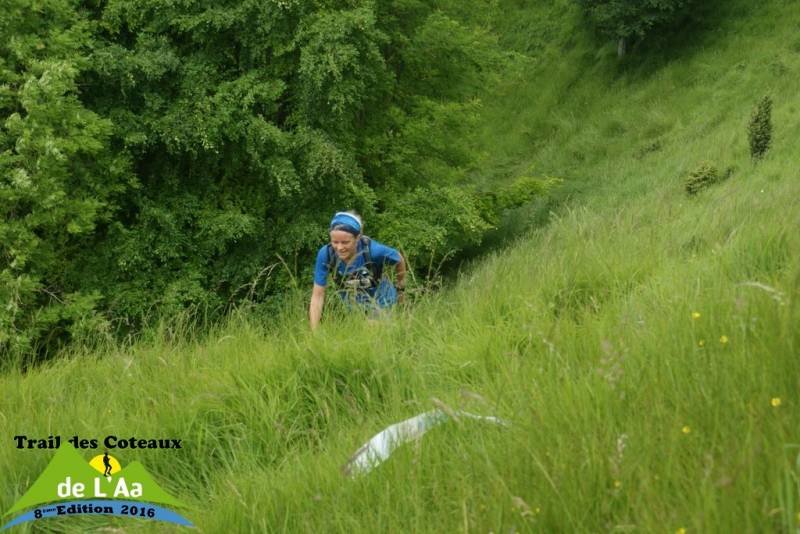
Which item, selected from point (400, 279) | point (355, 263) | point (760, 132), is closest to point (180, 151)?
point (355, 263)

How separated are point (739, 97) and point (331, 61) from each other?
43.5ft

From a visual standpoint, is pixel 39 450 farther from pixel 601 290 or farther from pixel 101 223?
pixel 101 223

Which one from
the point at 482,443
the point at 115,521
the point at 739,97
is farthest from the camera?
the point at 739,97

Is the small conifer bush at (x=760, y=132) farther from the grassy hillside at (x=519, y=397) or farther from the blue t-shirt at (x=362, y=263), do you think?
the blue t-shirt at (x=362, y=263)

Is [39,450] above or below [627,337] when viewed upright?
above

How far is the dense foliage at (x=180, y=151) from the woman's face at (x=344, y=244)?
677 cm

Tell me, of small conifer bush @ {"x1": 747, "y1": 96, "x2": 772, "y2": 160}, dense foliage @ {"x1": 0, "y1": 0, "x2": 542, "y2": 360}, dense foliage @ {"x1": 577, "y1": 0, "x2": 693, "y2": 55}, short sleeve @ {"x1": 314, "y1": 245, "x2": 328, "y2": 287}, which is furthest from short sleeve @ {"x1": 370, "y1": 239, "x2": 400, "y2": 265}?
dense foliage @ {"x1": 577, "y1": 0, "x2": 693, "y2": 55}

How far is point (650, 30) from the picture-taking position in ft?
81.3

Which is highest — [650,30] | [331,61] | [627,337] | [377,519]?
[650,30]

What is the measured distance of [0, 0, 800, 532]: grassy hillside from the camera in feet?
5.48

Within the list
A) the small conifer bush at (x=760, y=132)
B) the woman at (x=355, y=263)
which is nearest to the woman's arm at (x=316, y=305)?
the woman at (x=355, y=263)

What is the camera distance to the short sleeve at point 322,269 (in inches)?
195

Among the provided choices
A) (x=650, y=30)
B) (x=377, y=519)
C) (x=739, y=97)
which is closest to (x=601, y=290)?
(x=377, y=519)

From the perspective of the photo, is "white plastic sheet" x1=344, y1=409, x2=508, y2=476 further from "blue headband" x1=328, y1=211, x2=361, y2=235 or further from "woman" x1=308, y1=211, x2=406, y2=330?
"blue headband" x1=328, y1=211, x2=361, y2=235
